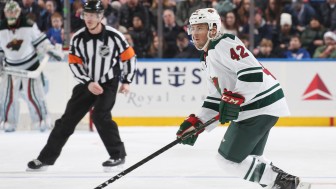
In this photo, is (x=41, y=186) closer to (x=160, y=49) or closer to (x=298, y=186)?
(x=298, y=186)

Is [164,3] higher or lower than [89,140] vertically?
higher

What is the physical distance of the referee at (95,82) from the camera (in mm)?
5434

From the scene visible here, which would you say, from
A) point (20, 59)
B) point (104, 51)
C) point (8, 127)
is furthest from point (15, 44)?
point (104, 51)

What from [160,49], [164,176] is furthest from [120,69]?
[160,49]

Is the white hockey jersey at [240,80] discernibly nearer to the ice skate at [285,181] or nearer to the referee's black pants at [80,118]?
the ice skate at [285,181]

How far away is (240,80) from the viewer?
385 cm

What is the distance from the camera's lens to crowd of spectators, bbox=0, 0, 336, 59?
29.1 feet

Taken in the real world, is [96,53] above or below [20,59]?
above

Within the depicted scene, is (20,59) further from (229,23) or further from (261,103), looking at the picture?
(261,103)

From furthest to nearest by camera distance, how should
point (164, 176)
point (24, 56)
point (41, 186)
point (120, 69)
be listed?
point (24, 56) < point (120, 69) < point (164, 176) < point (41, 186)

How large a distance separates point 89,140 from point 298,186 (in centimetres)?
354

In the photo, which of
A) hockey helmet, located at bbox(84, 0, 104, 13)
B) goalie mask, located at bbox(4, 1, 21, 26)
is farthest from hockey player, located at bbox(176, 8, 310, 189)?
goalie mask, located at bbox(4, 1, 21, 26)

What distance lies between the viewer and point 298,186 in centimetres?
405

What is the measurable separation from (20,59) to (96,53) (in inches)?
105
